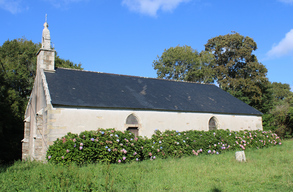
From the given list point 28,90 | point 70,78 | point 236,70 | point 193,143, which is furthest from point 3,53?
point 236,70

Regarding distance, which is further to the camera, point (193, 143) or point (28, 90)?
point (28, 90)

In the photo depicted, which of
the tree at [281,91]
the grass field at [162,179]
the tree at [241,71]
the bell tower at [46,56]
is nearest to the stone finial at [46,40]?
the bell tower at [46,56]

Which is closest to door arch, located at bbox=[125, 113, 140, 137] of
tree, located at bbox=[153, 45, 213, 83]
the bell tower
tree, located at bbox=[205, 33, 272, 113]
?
the bell tower

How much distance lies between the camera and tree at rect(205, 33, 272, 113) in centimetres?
3098

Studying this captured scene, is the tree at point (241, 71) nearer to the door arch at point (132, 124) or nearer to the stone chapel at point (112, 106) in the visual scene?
the stone chapel at point (112, 106)

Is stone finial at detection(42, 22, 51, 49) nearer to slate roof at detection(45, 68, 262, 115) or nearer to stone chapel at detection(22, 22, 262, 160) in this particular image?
stone chapel at detection(22, 22, 262, 160)

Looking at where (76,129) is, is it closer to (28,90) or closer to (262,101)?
(28,90)

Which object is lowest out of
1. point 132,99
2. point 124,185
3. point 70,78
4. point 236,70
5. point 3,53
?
point 124,185

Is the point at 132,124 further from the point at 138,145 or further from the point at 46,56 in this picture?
the point at 46,56

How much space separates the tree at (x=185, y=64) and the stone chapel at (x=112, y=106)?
15889 millimetres

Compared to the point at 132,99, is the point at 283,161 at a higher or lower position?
lower

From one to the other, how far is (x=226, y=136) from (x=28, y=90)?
80.1 feet

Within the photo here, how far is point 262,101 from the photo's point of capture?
3350 cm

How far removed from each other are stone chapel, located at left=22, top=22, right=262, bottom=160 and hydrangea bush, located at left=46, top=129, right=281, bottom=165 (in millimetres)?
1445
